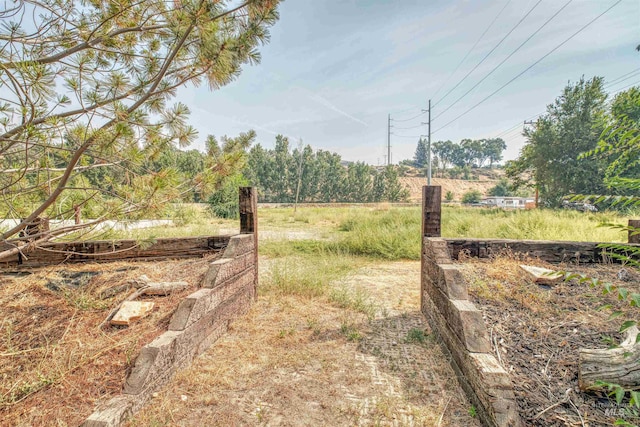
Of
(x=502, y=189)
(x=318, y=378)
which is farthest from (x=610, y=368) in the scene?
(x=502, y=189)

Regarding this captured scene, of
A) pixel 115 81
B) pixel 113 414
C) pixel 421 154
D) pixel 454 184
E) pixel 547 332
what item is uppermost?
pixel 421 154

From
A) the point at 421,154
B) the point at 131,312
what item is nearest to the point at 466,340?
the point at 131,312

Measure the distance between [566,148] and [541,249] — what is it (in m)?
17.6

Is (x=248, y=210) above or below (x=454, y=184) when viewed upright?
below

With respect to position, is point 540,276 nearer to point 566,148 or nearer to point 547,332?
point 547,332

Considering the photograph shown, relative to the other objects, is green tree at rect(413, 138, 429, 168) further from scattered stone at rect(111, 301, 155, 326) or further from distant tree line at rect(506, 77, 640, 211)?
scattered stone at rect(111, 301, 155, 326)

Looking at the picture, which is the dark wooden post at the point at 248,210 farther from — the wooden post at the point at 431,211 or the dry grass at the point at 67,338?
the wooden post at the point at 431,211

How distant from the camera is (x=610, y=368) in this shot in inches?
61.5

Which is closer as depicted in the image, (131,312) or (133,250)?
(131,312)

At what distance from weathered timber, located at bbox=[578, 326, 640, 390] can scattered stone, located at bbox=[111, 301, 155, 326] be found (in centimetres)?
291

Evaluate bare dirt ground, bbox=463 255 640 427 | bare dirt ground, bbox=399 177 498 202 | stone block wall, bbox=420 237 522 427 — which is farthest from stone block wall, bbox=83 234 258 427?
bare dirt ground, bbox=399 177 498 202

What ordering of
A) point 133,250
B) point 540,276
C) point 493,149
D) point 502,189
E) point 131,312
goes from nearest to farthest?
point 131,312, point 540,276, point 133,250, point 502,189, point 493,149

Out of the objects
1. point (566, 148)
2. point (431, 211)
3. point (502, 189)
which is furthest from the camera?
point (502, 189)

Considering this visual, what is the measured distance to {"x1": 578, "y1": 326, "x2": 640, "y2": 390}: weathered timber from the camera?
153cm
